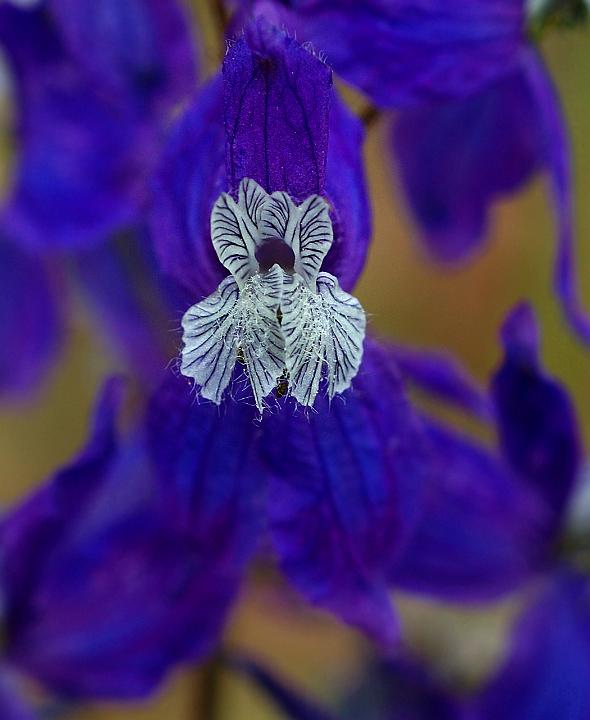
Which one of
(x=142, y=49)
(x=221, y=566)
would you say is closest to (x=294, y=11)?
(x=142, y=49)

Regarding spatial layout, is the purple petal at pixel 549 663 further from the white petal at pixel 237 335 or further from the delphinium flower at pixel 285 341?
the white petal at pixel 237 335

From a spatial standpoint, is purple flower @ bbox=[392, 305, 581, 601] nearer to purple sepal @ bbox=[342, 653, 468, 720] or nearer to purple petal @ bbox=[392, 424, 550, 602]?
purple petal @ bbox=[392, 424, 550, 602]

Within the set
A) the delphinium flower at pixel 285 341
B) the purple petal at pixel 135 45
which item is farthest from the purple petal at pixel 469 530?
the purple petal at pixel 135 45

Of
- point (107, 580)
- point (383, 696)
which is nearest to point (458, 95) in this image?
point (107, 580)

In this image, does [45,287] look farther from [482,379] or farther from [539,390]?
[482,379]

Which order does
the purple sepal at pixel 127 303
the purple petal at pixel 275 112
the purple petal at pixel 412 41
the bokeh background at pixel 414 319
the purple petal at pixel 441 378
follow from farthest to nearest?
the bokeh background at pixel 414 319
the purple sepal at pixel 127 303
the purple petal at pixel 441 378
the purple petal at pixel 412 41
the purple petal at pixel 275 112

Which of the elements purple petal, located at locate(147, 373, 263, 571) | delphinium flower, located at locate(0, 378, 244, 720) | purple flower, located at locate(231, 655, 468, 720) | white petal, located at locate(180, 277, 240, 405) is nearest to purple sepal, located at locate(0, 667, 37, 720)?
delphinium flower, located at locate(0, 378, 244, 720)

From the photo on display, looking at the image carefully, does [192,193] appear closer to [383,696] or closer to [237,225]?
[237,225]
